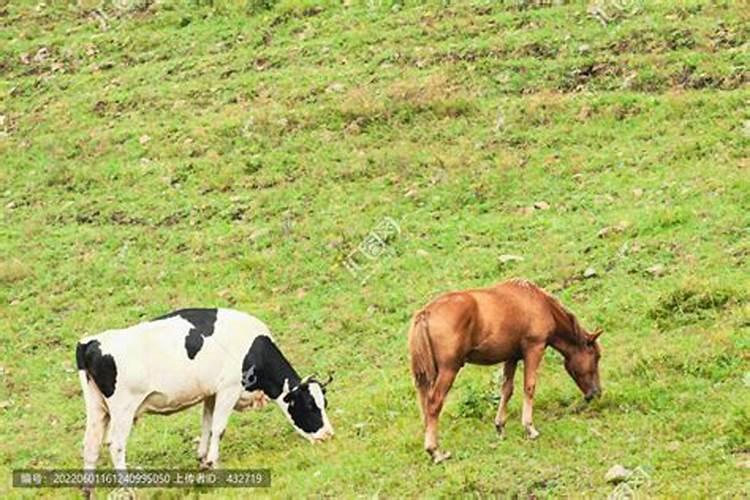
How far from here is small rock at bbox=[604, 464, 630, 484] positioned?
8883mm

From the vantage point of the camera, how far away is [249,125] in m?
22.5

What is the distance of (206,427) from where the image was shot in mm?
11945

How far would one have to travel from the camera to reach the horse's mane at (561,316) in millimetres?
10570

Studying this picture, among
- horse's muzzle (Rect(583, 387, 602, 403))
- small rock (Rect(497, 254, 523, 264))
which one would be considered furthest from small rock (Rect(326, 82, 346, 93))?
horse's muzzle (Rect(583, 387, 602, 403))

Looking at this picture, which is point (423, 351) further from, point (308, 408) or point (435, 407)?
point (308, 408)

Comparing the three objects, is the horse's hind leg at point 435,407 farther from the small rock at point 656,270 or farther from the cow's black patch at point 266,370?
the small rock at point 656,270

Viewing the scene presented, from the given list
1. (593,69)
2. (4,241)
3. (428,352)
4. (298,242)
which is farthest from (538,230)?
(4,241)

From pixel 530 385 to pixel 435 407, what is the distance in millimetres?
1097

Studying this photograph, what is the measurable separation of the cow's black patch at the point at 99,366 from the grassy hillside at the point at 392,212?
50.6 inches

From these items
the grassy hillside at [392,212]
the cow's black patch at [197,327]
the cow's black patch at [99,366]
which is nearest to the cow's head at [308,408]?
the grassy hillside at [392,212]

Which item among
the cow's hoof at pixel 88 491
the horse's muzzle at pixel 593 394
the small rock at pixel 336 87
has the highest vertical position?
the horse's muzzle at pixel 593 394

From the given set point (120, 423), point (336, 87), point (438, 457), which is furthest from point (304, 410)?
point (336, 87)

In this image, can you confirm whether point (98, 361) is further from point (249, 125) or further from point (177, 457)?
point (249, 125)

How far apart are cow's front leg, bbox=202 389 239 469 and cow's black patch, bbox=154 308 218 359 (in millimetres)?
612
